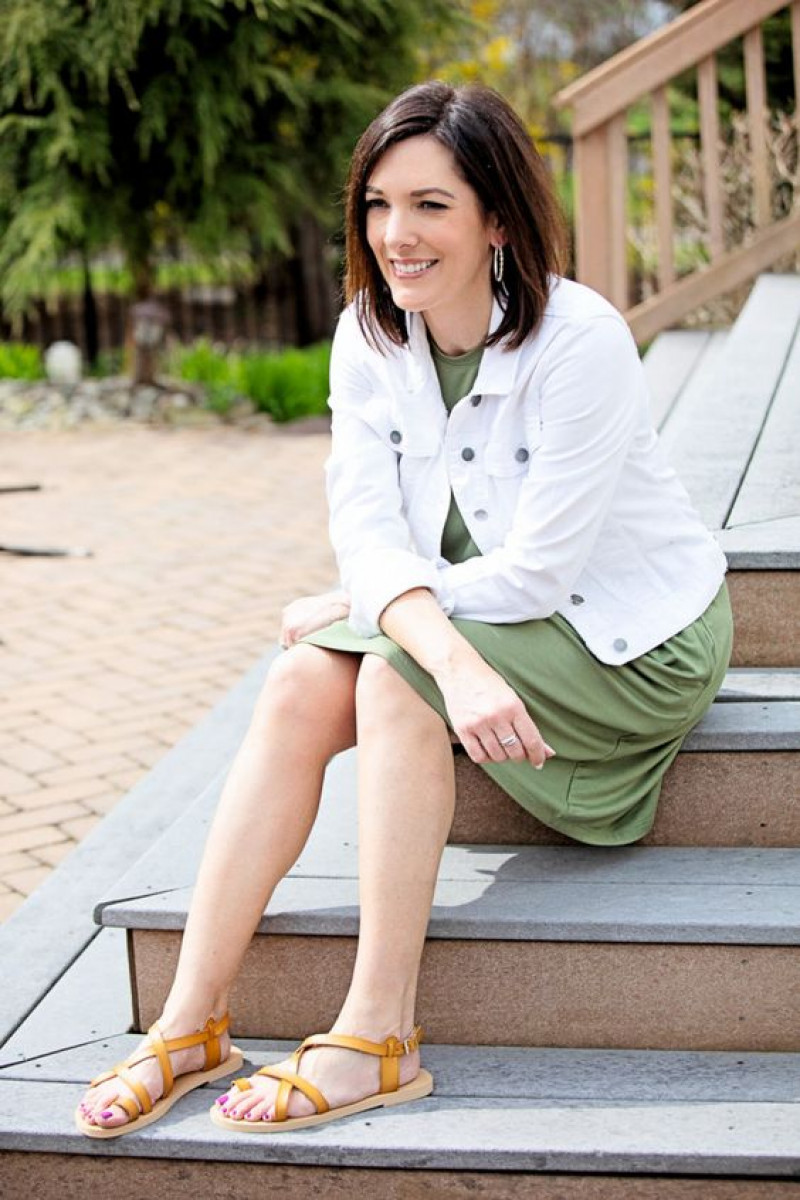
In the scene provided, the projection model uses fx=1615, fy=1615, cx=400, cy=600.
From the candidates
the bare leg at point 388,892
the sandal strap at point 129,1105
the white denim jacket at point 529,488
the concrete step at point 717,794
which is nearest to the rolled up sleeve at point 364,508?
the white denim jacket at point 529,488

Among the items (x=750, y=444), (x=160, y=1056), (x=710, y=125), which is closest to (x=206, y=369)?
(x=710, y=125)

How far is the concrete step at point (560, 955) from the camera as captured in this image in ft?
7.11

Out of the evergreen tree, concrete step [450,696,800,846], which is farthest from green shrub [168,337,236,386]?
concrete step [450,696,800,846]

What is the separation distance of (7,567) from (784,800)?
12.8 feet

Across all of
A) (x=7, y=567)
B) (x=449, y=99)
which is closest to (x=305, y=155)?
(x=7, y=567)

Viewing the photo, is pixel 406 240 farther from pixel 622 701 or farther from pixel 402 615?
pixel 622 701

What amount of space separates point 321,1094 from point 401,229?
116cm

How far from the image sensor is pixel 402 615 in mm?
2184

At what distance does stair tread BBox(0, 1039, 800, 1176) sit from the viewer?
6.38 ft

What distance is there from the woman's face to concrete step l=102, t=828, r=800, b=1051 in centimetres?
83

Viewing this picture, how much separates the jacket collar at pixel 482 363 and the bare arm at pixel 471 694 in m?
0.35

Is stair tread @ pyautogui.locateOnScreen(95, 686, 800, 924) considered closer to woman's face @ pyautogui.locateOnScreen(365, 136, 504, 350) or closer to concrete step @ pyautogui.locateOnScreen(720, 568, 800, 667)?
concrete step @ pyautogui.locateOnScreen(720, 568, 800, 667)

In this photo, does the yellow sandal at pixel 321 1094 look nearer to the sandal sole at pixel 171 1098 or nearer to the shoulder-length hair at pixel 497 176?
the sandal sole at pixel 171 1098

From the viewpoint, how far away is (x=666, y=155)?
566cm
